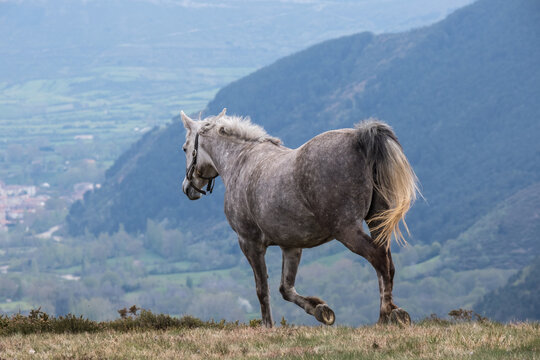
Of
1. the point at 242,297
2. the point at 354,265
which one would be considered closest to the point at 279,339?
the point at 242,297

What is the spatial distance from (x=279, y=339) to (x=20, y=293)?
187281mm

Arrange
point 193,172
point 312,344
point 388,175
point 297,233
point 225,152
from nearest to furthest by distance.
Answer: point 312,344 → point 388,175 → point 297,233 → point 225,152 → point 193,172

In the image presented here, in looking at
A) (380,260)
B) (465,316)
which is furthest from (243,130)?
(465,316)

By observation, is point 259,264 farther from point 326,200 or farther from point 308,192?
point 326,200

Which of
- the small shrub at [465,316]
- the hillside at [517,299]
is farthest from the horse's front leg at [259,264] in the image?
the hillside at [517,299]

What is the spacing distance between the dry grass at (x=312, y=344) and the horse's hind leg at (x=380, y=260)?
185 mm

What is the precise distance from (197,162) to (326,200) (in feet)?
13.4

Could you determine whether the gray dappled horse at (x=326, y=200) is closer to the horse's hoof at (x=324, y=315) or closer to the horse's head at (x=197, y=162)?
the horse's hoof at (x=324, y=315)

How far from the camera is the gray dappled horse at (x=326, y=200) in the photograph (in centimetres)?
938

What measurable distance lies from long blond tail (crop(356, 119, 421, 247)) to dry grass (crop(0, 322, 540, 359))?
48.8 inches

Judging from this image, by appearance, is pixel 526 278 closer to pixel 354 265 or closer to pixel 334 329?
pixel 354 265

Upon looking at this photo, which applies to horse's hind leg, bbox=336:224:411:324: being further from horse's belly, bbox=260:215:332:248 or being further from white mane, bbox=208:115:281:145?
white mane, bbox=208:115:281:145

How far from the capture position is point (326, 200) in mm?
9594

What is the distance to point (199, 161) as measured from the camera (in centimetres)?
1316
